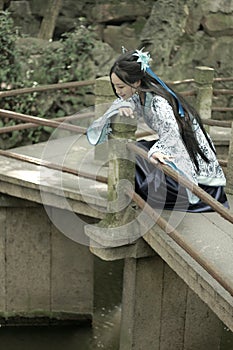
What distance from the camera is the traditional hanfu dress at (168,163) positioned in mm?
5297

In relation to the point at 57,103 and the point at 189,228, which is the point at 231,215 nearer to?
the point at 189,228

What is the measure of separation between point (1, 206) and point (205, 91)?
2.29 m

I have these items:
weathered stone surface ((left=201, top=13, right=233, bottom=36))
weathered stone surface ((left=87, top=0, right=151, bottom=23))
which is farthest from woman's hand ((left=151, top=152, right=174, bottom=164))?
weathered stone surface ((left=87, top=0, right=151, bottom=23))

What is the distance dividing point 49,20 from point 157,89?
622 centimetres

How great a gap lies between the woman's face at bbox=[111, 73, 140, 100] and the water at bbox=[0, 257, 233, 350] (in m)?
3.22

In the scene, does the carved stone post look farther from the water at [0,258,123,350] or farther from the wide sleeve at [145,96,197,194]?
the water at [0,258,123,350]

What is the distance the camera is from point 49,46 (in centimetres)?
986

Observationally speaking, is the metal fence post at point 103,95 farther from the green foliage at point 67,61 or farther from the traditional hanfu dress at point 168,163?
the green foliage at point 67,61

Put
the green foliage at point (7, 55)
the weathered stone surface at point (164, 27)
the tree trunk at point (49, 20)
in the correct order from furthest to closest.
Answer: the tree trunk at point (49, 20)
the weathered stone surface at point (164, 27)
the green foliage at point (7, 55)

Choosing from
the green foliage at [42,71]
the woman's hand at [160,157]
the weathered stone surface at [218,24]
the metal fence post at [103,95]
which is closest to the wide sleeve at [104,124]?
the woman's hand at [160,157]

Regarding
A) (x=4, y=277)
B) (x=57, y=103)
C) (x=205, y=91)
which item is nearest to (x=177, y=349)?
(x=4, y=277)

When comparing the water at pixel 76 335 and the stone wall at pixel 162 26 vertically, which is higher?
the stone wall at pixel 162 26

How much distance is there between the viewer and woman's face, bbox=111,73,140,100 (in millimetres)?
5207

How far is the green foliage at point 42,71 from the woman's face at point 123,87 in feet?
12.9
